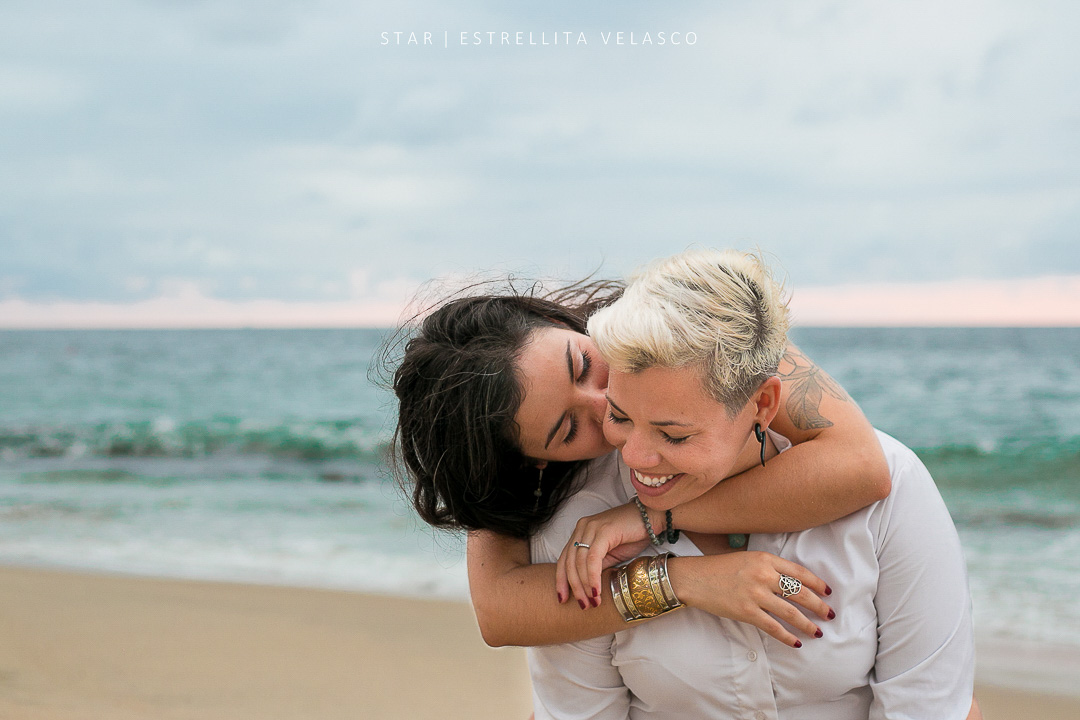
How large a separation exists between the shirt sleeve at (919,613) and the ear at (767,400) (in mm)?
343

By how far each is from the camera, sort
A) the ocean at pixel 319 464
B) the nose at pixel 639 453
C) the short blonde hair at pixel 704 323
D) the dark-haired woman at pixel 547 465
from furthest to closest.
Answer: the ocean at pixel 319 464 → the dark-haired woman at pixel 547 465 → the nose at pixel 639 453 → the short blonde hair at pixel 704 323

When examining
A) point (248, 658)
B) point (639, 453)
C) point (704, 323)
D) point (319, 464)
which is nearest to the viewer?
point (704, 323)

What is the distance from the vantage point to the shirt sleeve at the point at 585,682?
2.17 meters

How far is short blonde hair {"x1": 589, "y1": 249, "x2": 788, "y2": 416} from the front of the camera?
1.75 metres

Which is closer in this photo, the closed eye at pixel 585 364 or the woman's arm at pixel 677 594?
the woman's arm at pixel 677 594

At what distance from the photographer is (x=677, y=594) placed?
2.02 m

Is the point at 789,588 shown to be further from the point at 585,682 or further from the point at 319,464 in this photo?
the point at 319,464

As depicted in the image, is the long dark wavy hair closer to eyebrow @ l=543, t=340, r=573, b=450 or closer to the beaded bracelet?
eyebrow @ l=543, t=340, r=573, b=450

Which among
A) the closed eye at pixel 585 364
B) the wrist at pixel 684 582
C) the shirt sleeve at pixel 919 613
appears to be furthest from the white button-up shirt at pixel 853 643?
the closed eye at pixel 585 364

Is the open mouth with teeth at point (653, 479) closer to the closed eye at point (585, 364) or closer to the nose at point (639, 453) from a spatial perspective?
the nose at point (639, 453)

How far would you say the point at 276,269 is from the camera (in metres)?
24.5

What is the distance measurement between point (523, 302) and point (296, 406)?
15421 millimetres

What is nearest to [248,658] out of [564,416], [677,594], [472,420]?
[472,420]

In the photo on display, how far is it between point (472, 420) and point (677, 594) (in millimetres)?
659
